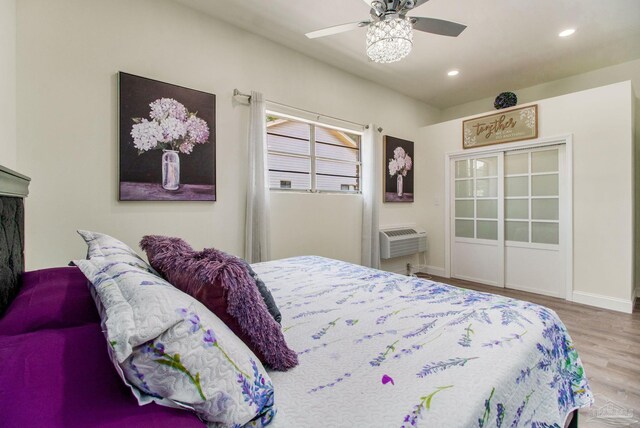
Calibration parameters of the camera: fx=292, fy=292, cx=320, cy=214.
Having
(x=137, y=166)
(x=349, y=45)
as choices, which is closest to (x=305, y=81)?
(x=349, y=45)

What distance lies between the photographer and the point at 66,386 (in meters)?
0.57

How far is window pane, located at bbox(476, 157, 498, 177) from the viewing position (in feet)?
13.6

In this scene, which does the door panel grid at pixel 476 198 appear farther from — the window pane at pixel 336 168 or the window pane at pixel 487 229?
the window pane at pixel 336 168

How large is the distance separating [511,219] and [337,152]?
2.55m

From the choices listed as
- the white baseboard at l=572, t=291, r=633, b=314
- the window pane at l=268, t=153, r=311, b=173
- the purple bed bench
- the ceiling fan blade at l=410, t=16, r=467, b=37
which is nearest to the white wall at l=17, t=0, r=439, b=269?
the window pane at l=268, t=153, r=311, b=173

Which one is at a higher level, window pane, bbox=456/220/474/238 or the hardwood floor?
window pane, bbox=456/220/474/238

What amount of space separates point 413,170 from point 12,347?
478cm

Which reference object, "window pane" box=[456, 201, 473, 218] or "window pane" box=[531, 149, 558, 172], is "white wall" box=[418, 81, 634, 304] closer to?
"window pane" box=[531, 149, 558, 172]

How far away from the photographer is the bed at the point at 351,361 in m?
0.56

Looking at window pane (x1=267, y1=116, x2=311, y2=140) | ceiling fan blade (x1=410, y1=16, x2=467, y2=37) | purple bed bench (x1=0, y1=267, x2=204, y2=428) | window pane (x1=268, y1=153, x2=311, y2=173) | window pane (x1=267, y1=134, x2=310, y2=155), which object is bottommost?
purple bed bench (x1=0, y1=267, x2=204, y2=428)

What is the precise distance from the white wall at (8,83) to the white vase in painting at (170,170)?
848 mm

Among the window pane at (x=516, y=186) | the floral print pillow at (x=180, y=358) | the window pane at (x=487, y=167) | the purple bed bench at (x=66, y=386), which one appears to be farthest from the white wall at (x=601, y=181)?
the purple bed bench at (x=66, y=386)

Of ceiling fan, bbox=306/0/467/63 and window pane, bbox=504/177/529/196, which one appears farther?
window pane, bbox=504/177/529/196

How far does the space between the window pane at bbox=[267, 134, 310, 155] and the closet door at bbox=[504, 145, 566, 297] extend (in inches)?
110
